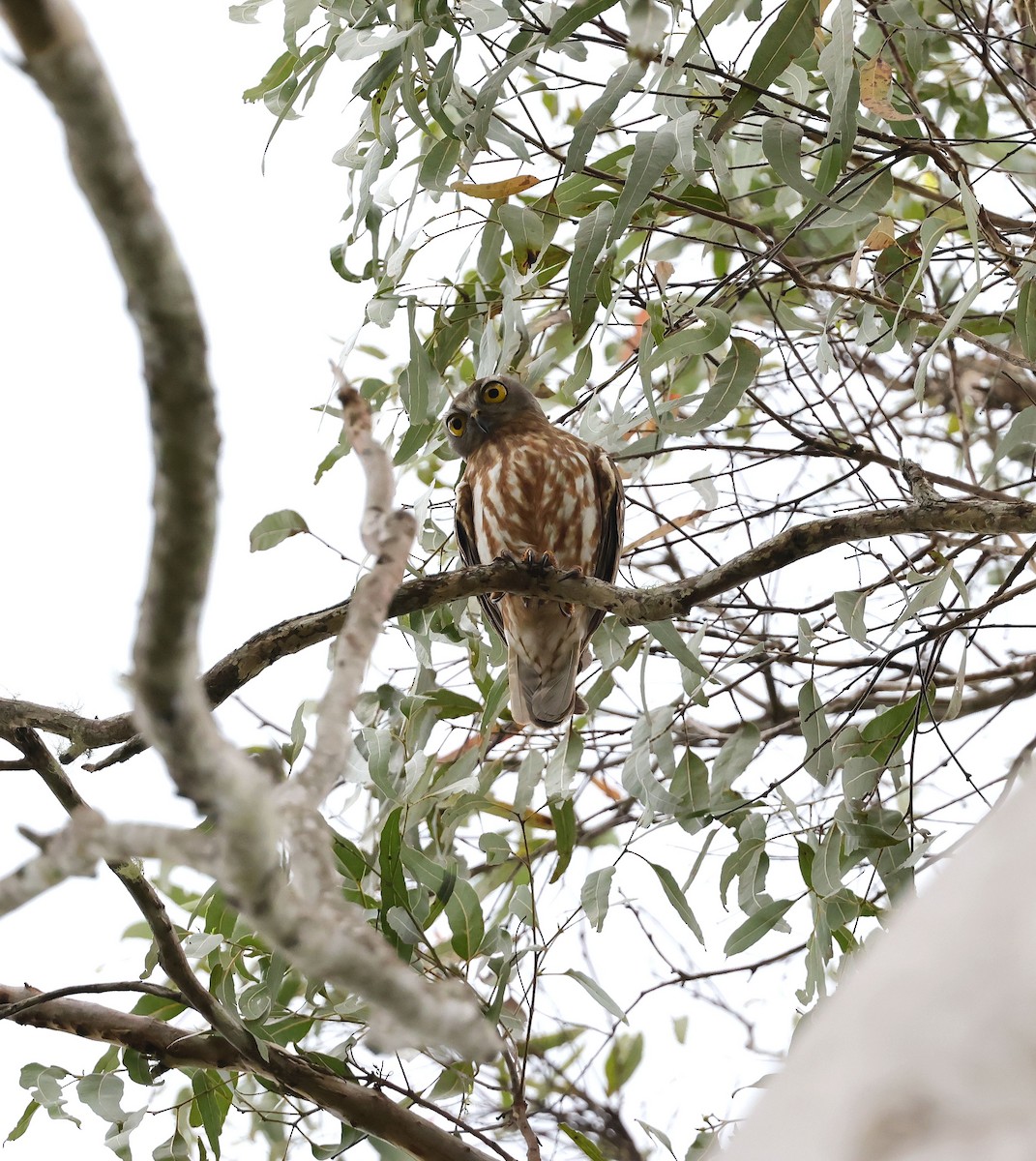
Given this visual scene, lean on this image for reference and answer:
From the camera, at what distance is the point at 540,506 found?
3.24 metres

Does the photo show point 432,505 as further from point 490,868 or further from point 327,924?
point 327,924

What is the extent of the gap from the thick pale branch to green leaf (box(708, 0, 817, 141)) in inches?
70.7

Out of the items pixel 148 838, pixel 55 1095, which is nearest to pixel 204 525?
pixel 148 838

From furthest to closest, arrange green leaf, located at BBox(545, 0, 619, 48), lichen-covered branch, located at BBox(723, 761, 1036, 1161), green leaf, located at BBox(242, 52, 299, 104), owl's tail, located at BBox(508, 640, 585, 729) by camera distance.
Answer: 1. owl's tail, located at BBox(508, 640, 585, 729)
2. green leaf, located at BBox(242, 52, 299, 104)
3. green leaf, located at BBox(545, 0, 619, 48)
4. lichen-covered branch, located at BBox(723, 761, 1036, 1161)

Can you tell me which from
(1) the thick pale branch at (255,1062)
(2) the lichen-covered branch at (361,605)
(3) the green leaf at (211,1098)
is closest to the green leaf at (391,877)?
(1) the thick pale branch at (255,1062)

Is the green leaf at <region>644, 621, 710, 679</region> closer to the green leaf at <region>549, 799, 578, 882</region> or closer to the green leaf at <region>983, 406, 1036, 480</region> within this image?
the green leaf at <region>549, 799, 578, 882</region>

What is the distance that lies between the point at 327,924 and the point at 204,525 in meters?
0.25

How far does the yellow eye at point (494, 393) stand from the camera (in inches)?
132

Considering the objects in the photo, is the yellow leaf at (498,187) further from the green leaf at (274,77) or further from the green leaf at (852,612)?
the green leaf at (852,612)

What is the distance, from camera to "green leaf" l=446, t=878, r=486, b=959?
2197 millimetres

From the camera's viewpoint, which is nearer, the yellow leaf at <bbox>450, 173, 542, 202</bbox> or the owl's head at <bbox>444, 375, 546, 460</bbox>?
the yellow leaf at <bbox>450, 173, 542, 202</bbox>

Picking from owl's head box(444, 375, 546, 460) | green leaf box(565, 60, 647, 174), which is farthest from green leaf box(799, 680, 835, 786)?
owl's head box(444, 375, 546, 460)

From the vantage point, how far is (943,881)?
0.59 m

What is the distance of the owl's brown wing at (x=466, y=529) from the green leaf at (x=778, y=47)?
1.51 metres
